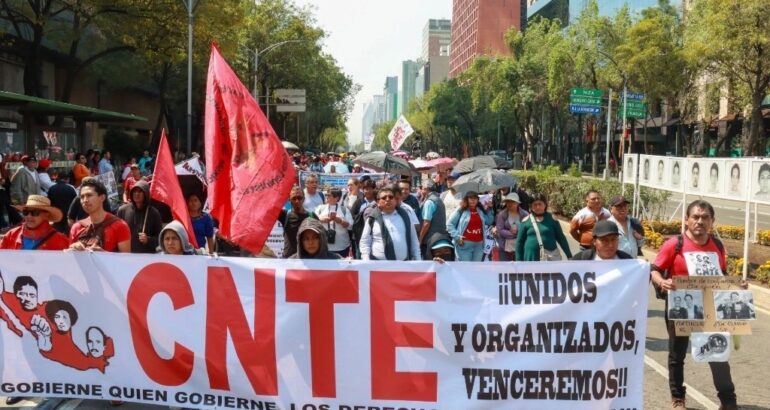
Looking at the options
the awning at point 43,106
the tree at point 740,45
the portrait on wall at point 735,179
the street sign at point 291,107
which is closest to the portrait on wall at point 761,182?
the portrait on wall at point 735,179

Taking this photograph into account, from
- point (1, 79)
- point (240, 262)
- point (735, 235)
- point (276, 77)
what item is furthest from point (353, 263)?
point (276, 77)

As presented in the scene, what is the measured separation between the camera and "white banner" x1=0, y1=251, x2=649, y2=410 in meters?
4.87

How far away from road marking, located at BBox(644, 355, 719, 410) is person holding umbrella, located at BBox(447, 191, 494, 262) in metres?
2.71

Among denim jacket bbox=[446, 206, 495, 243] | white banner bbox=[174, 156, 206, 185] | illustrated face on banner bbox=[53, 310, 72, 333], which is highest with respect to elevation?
white banner bbox=[174, 156, 206, 185]

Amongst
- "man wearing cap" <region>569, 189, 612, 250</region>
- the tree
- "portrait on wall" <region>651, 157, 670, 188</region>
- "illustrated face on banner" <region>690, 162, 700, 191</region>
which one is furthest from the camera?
the tree

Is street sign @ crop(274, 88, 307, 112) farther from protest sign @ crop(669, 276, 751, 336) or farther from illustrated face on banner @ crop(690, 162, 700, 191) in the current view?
protest sign @ crop(669, 276, 751, 336)

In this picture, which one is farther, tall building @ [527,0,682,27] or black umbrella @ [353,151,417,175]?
tall building @ [527,0,682,27]

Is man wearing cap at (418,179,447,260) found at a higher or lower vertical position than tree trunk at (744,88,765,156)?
lower

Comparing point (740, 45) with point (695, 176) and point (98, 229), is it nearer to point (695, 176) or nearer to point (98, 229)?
point (695, 176)

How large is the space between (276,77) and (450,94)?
105 feet

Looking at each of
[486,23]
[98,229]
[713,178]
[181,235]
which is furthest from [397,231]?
[486,23]

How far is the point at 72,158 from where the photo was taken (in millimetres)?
28359

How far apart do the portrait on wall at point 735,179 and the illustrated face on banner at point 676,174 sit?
8.33 feet

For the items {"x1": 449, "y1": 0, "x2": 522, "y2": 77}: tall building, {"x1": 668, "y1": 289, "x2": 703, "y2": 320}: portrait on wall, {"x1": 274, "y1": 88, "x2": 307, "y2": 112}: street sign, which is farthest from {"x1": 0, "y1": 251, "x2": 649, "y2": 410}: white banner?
{"x1": 449, "y1": 0, "x2": 522, "y2": 77}: tall building
